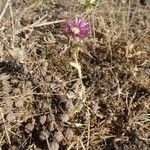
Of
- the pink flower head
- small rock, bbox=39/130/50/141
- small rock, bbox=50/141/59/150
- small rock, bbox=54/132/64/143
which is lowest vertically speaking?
small rock, bbox=50/141/59/150

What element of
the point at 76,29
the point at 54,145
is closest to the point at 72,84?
the point at 76,29

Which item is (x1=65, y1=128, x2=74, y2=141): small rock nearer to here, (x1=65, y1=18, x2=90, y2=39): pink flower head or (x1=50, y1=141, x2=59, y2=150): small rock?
(x1=50, y1=141, x2=59, y2=150): small rock

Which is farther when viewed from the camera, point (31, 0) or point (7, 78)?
point (31, 0)

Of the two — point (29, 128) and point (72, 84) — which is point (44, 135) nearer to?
point (29, 128)

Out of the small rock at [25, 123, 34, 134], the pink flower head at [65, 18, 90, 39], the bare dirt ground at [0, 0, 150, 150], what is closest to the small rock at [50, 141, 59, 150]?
the bare dirt ground at [0, 0, 150, 150]

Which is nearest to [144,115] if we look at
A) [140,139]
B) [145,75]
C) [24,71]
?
[140,139]

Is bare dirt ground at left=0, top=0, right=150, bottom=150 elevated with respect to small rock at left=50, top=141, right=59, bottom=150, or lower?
elevated

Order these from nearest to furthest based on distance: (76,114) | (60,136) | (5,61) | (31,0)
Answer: (60,136)
(76,114)
(5,61)
(31,0)

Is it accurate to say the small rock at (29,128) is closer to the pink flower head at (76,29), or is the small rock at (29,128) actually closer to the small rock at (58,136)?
the small rock at (58,136)

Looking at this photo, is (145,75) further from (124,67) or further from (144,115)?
(144,115)
